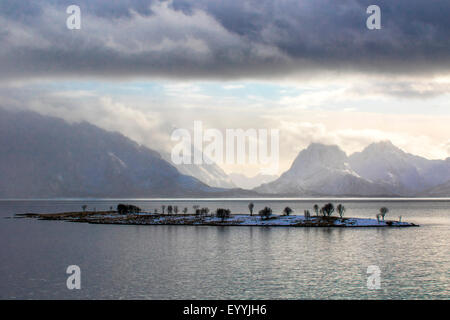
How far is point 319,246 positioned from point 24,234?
97238 millimetres

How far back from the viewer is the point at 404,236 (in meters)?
148

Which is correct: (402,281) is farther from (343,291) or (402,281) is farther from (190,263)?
(190,263)

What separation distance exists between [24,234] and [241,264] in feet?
314

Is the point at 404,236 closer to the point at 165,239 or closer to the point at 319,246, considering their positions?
the point at 319,246

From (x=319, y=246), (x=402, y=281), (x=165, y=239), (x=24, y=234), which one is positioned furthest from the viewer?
(x=24, y=234)

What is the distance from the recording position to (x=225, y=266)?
88.8 m

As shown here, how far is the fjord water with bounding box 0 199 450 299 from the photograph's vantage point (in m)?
67.2

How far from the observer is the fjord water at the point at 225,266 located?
6719 centimetres
